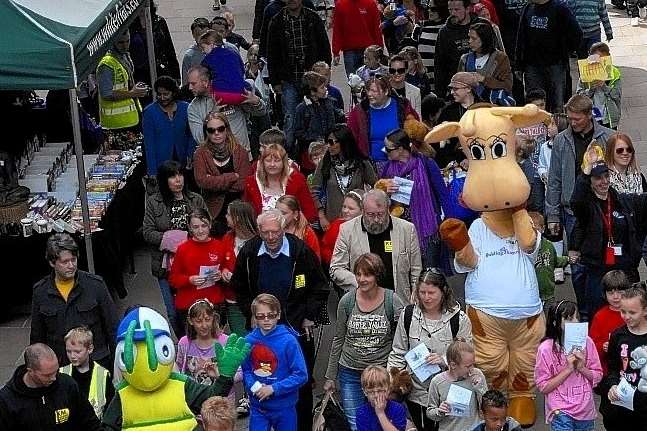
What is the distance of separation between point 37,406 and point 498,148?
130 inches

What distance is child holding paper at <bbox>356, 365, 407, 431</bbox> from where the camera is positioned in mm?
7664

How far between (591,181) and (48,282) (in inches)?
149

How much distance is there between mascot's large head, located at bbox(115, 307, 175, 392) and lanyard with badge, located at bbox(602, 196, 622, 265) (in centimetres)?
352

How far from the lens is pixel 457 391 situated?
25.5 ft

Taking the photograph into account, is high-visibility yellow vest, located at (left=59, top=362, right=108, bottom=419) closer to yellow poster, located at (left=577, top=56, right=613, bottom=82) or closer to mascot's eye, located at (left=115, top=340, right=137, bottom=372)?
mascot's eye, located at (left=115, top=340, right=137, bottom=372)

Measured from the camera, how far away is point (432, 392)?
313 inches

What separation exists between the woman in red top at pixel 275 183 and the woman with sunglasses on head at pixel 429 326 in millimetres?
2046

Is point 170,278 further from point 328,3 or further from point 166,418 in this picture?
point 328,3

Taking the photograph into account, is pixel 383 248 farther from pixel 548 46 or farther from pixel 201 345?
pixel 548 46

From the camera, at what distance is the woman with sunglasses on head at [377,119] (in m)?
11.1

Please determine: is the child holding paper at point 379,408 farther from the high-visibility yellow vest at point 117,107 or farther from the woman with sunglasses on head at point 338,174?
the high-visibility yellow vest at point 117,107

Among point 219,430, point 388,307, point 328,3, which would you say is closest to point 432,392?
point 388,307

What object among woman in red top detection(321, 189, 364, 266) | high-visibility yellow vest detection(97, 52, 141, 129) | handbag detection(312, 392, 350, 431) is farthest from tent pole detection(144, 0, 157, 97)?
handbag detection(312, 392, 350, 431)

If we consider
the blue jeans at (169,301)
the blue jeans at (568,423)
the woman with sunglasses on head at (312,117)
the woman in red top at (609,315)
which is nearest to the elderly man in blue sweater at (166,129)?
the woman with sunglasses on head at (312,117)
